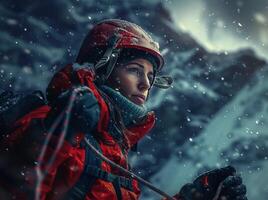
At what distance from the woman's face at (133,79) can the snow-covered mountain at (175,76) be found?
231 inches

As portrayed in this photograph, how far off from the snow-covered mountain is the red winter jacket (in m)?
6.74

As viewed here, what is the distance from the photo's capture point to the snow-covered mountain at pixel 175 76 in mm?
10703

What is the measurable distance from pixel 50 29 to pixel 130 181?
840 centimetres

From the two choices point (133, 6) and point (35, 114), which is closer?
point (35, 114)

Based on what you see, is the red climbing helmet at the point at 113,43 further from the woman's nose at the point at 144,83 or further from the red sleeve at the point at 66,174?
the red sleeve at the point at 66,174

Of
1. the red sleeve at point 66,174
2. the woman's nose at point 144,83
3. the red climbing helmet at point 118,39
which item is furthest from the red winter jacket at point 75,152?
the red climbing helmet at point 118,39

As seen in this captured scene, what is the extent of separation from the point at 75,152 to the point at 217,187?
137cm

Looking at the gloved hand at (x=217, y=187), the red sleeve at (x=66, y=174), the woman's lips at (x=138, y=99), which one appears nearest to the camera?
the red sleeve at (x=66, y=174)

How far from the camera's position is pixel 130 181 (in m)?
3.77

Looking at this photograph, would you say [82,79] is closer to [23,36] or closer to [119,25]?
[119,25]

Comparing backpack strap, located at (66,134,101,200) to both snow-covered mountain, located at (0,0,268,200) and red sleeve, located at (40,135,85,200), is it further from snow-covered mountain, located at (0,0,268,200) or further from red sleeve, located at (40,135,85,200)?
snow-covered mountain, located at (0,0,268,200)

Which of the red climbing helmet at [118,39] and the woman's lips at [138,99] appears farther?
the red climbing helmet at [118,39]

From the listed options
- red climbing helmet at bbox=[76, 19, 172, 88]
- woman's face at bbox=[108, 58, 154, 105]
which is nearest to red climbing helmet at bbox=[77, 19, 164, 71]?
red climbing helmet at bbox=[76, 19, 172, 88]

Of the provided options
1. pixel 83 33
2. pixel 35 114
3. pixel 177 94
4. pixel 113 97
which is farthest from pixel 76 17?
pixel 35 114
